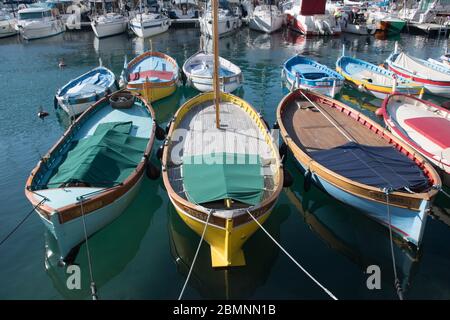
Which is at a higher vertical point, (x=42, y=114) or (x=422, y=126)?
(x=422, y=126)

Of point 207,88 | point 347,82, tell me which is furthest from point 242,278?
point 347,82

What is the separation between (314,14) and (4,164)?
56.3 m

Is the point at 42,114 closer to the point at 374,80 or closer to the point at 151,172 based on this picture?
the point at 151,172

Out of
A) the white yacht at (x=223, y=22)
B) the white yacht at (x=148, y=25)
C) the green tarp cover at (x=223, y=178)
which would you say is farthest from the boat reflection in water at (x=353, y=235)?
the white yacht at (x=148, y=25)

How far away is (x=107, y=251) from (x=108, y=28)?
183 ft

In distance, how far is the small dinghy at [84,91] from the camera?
25156 mm

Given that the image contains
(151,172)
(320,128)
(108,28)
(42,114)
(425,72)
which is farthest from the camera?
(108,28)

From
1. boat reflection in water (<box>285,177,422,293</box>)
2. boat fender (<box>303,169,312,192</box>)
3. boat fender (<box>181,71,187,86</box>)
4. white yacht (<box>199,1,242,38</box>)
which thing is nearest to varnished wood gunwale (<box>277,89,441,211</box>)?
boat fender (<box>303,169,312,192</box>)

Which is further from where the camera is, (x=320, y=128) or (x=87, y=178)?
(x=320, y=128)

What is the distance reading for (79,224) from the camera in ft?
42.1

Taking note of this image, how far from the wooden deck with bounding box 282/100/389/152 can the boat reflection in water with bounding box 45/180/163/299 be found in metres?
9.05

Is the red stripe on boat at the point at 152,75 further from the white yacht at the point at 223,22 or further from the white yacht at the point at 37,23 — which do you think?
the white yacht at the point at 37,23

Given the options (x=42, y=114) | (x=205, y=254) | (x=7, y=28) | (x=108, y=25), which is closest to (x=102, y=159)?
(x=205, y=254)
